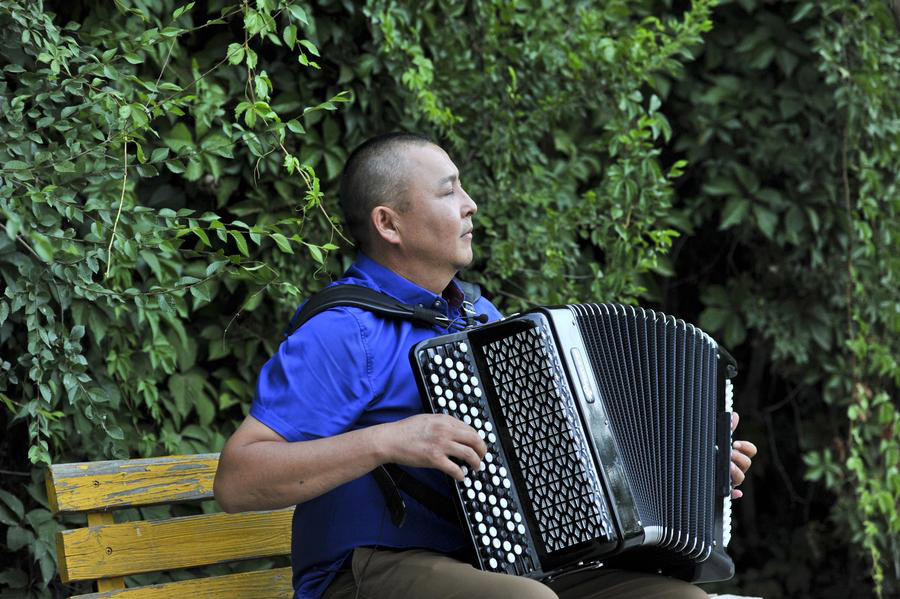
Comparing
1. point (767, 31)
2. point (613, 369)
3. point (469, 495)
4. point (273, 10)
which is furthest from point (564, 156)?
point (469, 495)

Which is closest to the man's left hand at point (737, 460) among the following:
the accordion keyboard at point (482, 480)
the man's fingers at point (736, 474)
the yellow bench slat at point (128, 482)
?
the man's fingers at point (736, 474)

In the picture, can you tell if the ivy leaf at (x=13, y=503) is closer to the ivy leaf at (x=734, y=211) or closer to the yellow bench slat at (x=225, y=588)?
the yellow bench slat at (x=225, y=588)

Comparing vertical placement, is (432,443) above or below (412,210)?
below

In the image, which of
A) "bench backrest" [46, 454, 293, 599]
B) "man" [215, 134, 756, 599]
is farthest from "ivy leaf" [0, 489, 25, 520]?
"man" [215, 134, 756, 599]

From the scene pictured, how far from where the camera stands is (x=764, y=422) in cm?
464

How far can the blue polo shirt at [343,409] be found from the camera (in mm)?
2111

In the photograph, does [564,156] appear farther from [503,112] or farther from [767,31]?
[767,31]

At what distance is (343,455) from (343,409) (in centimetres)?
14

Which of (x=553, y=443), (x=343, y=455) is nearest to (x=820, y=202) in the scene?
(x=553, y=443)

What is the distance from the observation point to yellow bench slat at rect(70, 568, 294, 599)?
232 cm

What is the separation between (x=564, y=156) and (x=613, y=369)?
1.80 meters

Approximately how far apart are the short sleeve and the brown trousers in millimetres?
267

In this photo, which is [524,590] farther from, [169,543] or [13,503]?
[13,503]

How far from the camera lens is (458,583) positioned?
2.03 metres
